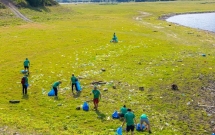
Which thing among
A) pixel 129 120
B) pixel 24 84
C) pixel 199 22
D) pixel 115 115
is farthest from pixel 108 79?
pixel 199 22

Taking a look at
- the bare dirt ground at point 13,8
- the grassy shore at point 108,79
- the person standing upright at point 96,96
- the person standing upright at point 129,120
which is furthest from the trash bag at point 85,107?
the bare dirt ground at point 13,8

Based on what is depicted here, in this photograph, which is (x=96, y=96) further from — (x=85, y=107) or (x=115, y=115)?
(x=115, y=115)

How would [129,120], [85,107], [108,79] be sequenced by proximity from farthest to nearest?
[108,79] → [85,107] → [129,120]

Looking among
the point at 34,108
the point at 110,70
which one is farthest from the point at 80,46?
the point at 34,108

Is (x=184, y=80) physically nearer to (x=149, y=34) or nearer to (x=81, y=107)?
(x=81, y=107)

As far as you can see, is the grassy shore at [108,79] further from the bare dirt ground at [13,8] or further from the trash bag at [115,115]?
the bare dirt ground at [13,8]

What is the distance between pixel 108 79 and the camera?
3159 cm

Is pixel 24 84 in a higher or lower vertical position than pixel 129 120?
higher

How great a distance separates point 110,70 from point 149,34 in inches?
1187

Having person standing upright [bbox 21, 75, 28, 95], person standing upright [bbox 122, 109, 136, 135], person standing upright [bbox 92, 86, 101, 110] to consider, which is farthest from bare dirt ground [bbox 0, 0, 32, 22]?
person standing upright [bbox 122, 109, 136, 135]

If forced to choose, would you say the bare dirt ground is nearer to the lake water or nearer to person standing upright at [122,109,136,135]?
the lake water

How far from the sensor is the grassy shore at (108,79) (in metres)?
21.5

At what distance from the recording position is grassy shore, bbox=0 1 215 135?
845 inches

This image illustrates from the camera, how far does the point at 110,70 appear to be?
35.1m
